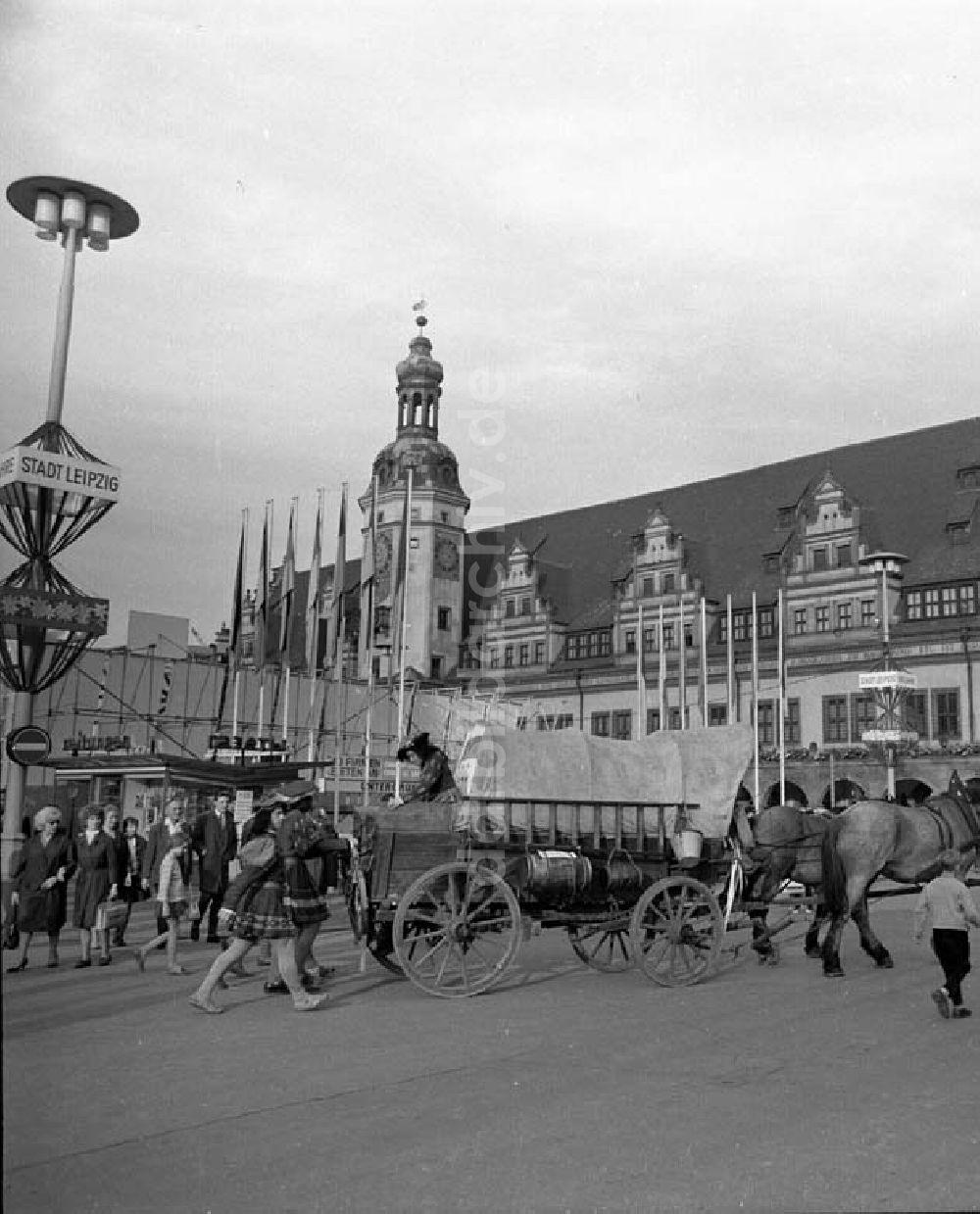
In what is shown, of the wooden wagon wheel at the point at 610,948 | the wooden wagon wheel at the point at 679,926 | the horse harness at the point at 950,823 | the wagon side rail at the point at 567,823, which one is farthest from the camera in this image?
the horse harness at the point at 950,823

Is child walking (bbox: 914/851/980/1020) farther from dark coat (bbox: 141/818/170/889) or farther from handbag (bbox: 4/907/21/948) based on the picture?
dark coat (bbox: 141/818/170/889)

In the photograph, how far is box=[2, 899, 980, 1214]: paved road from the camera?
508 centimetres

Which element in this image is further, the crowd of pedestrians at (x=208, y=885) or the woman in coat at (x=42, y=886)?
the woman in coat at (x=42, y=886)

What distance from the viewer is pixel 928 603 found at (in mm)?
45781

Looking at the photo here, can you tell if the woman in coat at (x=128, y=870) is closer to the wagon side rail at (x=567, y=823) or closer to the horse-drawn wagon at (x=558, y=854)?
the horse-drawn wagon at (x=558, y=854)

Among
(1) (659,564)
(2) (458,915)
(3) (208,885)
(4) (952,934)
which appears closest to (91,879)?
(3) (208,885)

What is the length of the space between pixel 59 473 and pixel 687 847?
6928mm

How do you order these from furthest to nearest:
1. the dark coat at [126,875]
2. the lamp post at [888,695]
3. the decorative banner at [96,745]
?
the lamp post at [888,695]
the decorative banner at [96,745]
the dark coat at [126,875]

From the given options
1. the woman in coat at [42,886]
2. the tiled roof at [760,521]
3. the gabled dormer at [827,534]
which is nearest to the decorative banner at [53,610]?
the woman in coat at [42,886]

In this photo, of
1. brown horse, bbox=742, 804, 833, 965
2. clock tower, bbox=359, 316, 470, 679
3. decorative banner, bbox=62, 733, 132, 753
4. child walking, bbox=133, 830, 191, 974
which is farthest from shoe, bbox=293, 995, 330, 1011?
clock tower, bbox=359, 316, 470, 679

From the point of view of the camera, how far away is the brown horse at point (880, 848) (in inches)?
514

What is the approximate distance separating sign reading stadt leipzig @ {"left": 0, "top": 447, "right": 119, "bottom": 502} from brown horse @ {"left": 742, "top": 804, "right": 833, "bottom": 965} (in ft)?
25.7

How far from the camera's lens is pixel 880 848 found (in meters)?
13.2

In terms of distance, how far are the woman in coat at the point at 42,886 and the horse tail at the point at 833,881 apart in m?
8.05
